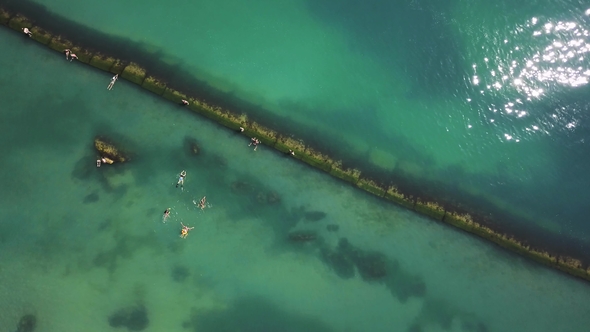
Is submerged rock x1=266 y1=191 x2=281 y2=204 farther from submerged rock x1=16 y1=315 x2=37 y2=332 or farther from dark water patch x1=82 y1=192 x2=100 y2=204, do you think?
submerged rock x1=16 y1=315 x2=37 y2=332

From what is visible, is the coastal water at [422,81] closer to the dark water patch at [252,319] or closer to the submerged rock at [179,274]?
the dark water patch at [252,319]

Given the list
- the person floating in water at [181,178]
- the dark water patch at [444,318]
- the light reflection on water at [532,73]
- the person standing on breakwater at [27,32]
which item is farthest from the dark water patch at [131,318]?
the light reflection on water at [532,73]

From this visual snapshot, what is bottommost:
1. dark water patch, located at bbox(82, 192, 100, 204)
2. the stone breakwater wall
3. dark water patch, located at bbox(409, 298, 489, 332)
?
dark water patch, located at bbox(82, 192, 100, 204)

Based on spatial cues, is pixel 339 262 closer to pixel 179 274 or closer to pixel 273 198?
pixel 273 198

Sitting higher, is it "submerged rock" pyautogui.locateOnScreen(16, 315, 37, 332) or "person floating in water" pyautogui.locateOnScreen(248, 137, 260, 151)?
"person floating in water" pyautogui.locateOnScreen(248, 137, 260, 151)

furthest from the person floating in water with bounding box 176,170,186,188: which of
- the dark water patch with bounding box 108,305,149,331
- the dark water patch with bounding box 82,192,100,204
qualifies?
the dark water patch with bounding box 108,305,149,331

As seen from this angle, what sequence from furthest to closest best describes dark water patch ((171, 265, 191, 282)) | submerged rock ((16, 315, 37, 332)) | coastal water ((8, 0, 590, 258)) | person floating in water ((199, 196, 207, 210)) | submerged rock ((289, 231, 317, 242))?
coastal water ((8, 0, 590, 258)), submerged rock ((289, 231, 317, 242)), person floating in water ((199, 196, 207, 210)), dark water patch ((171, 265, 191, 282)), submerged rock ((16, 315, 37, 332))

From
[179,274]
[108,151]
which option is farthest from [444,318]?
[108,151]

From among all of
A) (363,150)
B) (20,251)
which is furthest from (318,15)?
(20,251)
